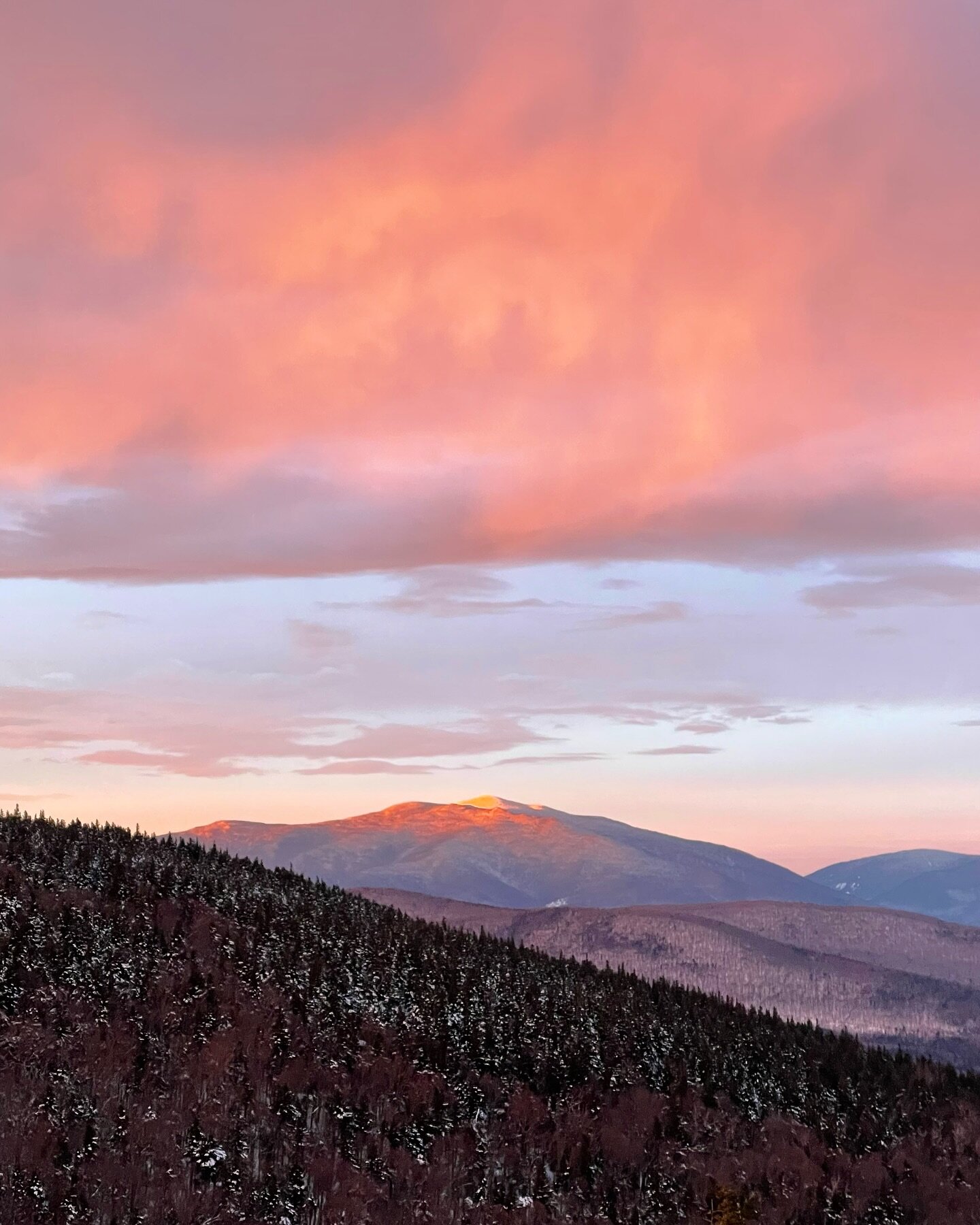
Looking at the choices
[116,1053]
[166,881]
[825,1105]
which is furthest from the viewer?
[825,1105]

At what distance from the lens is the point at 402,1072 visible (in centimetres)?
4172

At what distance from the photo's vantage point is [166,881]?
52.7 m

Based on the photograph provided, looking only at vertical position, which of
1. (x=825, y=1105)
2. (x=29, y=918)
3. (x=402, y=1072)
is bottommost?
(x=825, y=1105)

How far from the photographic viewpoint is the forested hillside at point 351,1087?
30.1m

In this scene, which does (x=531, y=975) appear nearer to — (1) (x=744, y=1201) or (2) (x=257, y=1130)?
(1) (x=744, y=1201)

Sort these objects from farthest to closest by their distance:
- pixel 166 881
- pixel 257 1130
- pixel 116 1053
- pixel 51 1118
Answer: pixel 166 881, pixel 116 1053, pixel 257 1130, pixel 51 1118

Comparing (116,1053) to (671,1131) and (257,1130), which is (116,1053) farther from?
(671,1131)

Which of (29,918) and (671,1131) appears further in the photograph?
(671,1131)

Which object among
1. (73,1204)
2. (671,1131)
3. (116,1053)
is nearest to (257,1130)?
(116,1053)

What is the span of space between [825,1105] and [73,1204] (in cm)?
4609

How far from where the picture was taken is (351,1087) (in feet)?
129

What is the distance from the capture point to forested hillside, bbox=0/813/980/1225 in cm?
Result: 3006

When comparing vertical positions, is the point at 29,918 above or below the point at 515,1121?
above

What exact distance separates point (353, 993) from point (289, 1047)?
843 centimetres
